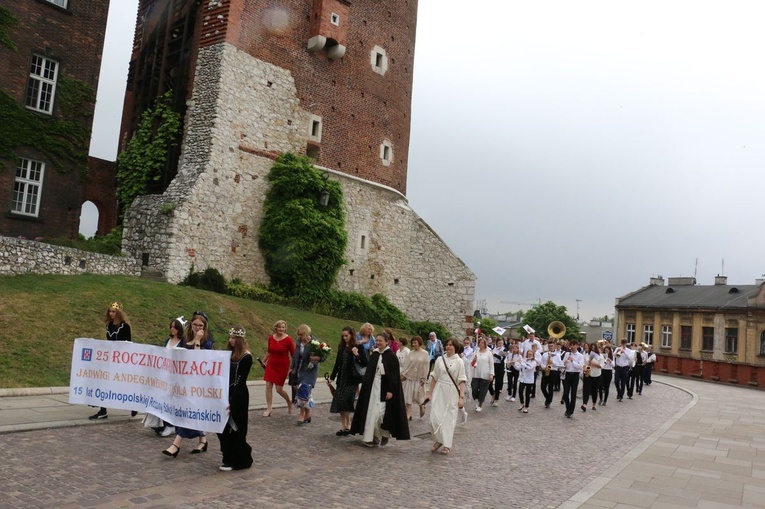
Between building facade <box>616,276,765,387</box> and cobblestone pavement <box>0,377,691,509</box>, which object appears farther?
building facade <box>616,276,765,387</box>

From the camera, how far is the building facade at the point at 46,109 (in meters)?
22.7

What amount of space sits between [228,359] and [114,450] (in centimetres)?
209

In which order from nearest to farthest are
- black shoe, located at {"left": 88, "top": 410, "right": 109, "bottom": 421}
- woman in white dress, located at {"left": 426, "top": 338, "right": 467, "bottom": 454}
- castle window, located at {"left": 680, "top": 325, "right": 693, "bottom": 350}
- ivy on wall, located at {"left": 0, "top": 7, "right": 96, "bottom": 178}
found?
black shoe, located at {"left": 88, "top": 410, "right": 109, "bottom": 421}, woman in white dress, located at {"left": 426, "top": 338, "right": 467, "bottom": 454}, ivy on wall, located at {"left": 0, "top": 7, "right": 96, "bottom": 178}, castle window, located at {"left": 680, "top": 325, "right": 693, "bottom": 350}

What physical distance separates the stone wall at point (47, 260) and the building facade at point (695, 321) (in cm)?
3732

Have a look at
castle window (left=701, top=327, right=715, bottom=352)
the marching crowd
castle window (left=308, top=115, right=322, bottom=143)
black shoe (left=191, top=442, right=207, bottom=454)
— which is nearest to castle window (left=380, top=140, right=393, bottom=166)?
castle window (left=308, top=115, right=322, bottom=143)

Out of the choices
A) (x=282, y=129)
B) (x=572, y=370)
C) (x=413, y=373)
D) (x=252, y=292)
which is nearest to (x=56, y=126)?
(x=282, y=129)

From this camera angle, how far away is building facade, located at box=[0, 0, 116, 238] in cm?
2270

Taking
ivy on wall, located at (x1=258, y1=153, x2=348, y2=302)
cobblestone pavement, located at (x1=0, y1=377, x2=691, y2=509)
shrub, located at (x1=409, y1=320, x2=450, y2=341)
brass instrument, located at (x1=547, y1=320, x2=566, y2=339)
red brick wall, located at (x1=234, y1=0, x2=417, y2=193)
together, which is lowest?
cobblestone pavement, located at (x1=0, y1=377, x2=691, y2=509)

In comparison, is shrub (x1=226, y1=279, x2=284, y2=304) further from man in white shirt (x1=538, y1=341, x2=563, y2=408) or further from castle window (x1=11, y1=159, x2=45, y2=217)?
man in white shirt (x1=538, y1=341, x2=563, y2=408)

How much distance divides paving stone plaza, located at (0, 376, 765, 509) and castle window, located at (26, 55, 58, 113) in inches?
642

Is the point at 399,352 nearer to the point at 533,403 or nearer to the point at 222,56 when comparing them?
the point at 533,403

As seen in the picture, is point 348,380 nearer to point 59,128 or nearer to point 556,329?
point 59,128

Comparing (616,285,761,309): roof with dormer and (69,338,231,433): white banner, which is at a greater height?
(616,285,761,309): roof with dormer

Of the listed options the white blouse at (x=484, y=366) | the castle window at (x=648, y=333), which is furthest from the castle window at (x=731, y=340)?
the white blouse at (x=484, y=366)
